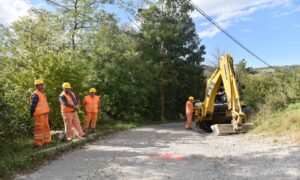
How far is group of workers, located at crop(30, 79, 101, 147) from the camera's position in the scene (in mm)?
9984

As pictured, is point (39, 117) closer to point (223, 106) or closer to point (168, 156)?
point (168, 156)

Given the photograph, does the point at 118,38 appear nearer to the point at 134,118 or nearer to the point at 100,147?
the point at 134,118

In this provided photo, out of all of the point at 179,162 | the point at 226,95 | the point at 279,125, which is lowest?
the point at 179,162

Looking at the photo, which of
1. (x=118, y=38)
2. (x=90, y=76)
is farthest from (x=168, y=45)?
(x=90, y=76)

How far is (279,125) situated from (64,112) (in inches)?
300

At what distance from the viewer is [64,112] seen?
11.1 metres

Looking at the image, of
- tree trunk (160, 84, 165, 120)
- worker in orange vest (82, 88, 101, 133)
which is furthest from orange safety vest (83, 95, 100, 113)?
tree trunk (160, 84, 165, 120)

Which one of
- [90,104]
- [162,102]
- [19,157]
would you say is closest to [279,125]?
[90,104]

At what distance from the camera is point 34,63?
14.5m

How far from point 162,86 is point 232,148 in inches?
975

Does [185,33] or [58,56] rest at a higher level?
[185,33]

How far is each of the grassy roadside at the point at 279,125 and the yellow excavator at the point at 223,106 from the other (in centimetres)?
66

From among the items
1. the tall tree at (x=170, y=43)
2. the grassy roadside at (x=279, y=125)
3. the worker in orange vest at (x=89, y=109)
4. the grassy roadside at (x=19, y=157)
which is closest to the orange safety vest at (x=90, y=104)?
the worker in orange vest at (x=89, y=109)

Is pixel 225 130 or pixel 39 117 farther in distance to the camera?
pixel 225 130
